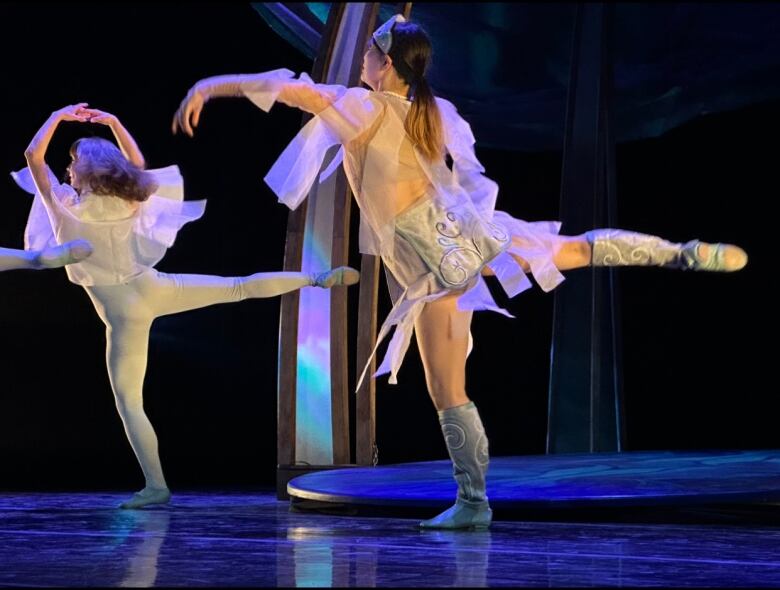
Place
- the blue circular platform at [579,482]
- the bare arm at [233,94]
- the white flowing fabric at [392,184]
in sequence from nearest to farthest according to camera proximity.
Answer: the bare arm at [233,94]
the white flowing fabric at [392,184]
the blue circular platform at [579,482]

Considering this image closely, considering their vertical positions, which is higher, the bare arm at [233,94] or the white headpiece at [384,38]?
the white headpiece at [384,38]

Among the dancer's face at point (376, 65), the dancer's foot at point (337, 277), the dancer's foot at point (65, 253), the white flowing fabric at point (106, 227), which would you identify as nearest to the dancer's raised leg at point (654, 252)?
the dancer's face at point (376, 65)

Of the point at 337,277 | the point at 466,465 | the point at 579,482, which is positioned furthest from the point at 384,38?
the point at 579,482

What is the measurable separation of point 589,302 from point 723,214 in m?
1.15

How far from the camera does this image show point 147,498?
4520 millimetres

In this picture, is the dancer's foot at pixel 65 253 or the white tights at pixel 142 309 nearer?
the dancer's foot at pixel 65 253

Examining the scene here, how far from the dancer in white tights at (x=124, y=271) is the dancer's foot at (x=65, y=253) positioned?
474mm

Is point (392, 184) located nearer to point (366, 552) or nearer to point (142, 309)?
point (366, 552)

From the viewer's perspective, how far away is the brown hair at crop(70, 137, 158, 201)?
15.1ft

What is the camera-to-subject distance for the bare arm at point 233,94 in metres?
2.95

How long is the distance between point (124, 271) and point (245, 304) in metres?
2.54

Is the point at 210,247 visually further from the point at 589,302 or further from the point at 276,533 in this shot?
the point at 276,533

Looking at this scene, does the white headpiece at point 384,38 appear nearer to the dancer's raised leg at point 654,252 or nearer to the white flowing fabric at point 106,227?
the dancer's raised leg at point 654,252

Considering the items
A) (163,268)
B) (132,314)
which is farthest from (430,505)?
(163,268)
